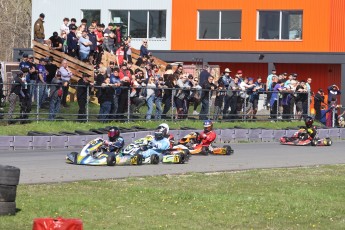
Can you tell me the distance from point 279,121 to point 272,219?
1900cm

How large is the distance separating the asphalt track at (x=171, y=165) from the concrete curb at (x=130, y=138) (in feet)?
1.54

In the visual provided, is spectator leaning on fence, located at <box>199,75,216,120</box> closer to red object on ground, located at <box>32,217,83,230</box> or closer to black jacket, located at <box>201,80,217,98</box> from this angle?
black jacket, located at <box>201,80,217,98</box>

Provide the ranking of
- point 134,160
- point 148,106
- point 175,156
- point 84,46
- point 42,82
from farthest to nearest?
point 84,46 → point 148,106 → point 42,82 → point 175,156 → point 134,160

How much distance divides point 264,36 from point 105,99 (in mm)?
19258

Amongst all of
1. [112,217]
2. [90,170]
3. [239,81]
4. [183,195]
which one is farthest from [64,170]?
[239,81]

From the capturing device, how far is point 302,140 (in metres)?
26.6

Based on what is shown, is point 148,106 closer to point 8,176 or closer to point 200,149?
point 200,149

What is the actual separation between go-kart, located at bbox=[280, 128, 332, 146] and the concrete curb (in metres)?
1.32

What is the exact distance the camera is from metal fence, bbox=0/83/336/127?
2398 cm

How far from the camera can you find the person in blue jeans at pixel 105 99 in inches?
1002

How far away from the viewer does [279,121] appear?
1225 inches

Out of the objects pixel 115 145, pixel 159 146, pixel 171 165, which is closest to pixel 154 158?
pixel 171 165

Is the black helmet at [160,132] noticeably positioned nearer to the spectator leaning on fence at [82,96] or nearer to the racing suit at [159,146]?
the racing suit at [159,146]

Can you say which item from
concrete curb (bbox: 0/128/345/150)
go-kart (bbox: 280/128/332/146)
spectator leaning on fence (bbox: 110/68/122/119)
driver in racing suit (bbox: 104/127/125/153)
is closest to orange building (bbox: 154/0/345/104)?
concrete curb (bbox: 0/128/345/150)
